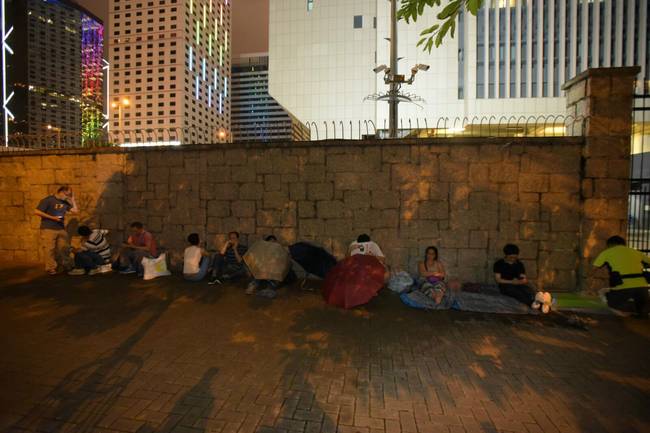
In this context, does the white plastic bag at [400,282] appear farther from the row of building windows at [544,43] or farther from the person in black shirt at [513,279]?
the row of building windows at [544,43]

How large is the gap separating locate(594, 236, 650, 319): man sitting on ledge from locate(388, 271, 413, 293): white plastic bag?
331 cm

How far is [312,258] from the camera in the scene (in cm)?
717

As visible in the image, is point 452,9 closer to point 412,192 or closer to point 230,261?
point 412,192

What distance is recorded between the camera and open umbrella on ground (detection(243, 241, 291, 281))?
664 cm

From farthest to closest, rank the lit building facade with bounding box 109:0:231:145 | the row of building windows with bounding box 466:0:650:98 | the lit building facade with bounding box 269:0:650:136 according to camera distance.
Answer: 1. the lit building facade with bounding box 109:0:231:145
2. the row of building windows with bounding box 466:0:650:98
3. the lit building facade with bounding box 269:0:650:136

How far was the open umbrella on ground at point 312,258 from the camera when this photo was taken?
7121 millimetres

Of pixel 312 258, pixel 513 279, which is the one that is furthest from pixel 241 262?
pixel 513 279

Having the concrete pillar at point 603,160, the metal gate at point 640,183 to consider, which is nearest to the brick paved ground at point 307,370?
the concrete pillar at point 603,160

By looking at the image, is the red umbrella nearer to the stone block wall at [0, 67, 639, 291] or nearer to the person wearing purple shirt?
the stone block wall at [0, 67, 639, 291]

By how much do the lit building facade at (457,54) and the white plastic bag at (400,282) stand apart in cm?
1796

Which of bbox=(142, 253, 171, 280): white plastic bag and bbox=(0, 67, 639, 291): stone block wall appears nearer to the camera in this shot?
bbox=(0, 67, 639, 291): stone block wall

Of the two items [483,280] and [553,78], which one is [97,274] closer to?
[483,280]

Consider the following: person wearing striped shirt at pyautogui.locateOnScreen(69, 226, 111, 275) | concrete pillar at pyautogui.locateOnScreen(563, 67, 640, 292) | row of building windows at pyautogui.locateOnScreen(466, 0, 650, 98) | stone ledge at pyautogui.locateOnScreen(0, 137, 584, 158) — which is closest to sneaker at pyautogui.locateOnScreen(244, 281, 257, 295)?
stone ledge at pyautogui.locateOnScreen(0, 137, 584, 158)

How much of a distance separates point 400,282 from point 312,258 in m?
1.82
